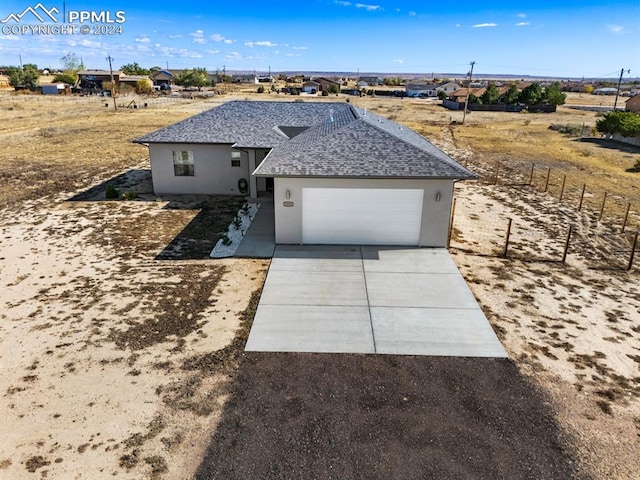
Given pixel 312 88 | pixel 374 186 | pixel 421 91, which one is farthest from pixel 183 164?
pixel 421 91

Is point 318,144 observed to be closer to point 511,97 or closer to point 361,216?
point 361,216

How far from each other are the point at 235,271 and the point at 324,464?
24.8ft

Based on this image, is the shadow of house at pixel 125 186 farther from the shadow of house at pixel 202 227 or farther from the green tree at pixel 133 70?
the green tree at pixel 133 70

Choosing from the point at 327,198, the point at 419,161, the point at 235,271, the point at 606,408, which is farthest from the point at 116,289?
the point at 606,408

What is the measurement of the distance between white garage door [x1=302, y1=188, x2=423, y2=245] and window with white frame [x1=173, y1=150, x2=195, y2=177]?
8981 mm

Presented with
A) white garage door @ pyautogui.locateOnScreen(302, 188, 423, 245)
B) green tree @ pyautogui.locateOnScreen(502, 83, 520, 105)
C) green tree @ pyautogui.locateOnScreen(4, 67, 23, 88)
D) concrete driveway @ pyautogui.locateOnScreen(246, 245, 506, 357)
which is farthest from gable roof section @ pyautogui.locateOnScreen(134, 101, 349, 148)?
green tree @ pyautogui.locateOnScreen(4, 67, 23, 88)

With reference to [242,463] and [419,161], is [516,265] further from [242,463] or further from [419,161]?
[242,463]

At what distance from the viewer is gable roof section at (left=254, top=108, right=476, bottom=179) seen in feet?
47.0

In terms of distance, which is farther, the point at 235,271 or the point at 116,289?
the point at 235,271

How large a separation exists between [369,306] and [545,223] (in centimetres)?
1111

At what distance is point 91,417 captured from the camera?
7676mm

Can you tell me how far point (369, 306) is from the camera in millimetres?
11469

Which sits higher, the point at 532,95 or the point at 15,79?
the point at 15,79

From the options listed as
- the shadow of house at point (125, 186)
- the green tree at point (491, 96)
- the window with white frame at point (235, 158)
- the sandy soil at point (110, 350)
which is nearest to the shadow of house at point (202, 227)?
the sandy soil at point (110, 350)
